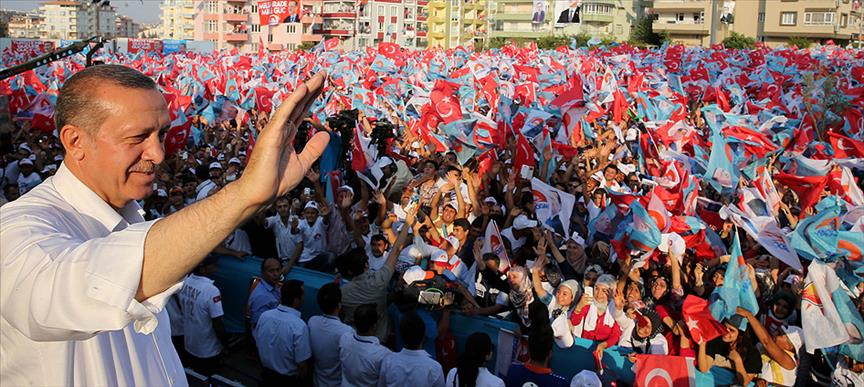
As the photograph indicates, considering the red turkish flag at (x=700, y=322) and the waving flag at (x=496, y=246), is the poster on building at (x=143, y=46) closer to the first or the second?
the waving flag at (x=496, y=246)

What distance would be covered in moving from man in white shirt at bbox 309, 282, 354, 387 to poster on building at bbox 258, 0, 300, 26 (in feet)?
264

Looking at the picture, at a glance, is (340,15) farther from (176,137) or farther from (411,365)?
(411,365)

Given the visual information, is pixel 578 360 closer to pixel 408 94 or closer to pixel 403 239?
pixel 403 239

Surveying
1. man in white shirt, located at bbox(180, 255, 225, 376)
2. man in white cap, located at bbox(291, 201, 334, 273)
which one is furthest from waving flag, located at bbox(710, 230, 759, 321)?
man in white cap, located at bbox(291, 201, 334, 273)

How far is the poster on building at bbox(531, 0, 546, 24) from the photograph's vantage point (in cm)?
8288

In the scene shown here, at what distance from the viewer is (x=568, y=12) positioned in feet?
265

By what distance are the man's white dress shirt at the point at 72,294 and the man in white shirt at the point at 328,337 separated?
339 cm

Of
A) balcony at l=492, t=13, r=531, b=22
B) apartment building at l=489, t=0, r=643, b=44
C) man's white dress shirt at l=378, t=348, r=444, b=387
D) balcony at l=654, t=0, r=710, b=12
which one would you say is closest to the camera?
man's white dress shirt at l=378, t=348, r=444, b=387

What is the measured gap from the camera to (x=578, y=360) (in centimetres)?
504

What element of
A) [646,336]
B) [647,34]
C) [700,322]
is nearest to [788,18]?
[647,34]

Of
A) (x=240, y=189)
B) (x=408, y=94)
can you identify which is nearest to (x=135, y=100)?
(x=240, y=189)

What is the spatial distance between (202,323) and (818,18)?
72.8 m

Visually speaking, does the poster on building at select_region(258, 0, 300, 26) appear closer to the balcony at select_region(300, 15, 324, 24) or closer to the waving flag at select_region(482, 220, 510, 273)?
the balcony at select_region(300, 15, 324, 24)

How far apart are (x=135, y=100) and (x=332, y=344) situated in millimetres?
3682
